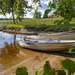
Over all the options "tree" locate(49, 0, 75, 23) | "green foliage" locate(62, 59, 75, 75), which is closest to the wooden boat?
"tree" locate(49, 0, 75, 23)

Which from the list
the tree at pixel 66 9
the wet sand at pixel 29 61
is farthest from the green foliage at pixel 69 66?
the wet sand at pixel 29 61

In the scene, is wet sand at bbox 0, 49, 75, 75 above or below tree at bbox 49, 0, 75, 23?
below

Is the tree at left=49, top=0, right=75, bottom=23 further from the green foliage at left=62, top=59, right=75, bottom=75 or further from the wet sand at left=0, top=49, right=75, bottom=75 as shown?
the wet sand at left=0, top=49, right=75, bottom=75

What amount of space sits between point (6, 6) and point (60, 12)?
4373 centimetres

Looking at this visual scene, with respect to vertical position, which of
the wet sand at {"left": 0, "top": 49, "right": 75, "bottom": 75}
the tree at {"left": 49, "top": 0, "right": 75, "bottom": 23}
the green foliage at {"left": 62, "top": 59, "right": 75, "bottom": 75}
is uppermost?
the tree at {"left": 49, "top": 0, "right": 75, "bottom": 23}

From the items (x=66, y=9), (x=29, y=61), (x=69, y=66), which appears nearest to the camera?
(x=69, y=66)

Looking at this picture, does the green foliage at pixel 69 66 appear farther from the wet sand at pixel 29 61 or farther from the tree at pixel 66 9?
the wet sand at pixel 29 61

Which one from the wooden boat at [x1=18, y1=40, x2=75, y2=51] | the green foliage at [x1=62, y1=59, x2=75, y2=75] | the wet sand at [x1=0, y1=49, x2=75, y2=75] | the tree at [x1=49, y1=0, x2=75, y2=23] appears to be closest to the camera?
the green foliage at [x1=62, y1=59, x2=75, y2=75]

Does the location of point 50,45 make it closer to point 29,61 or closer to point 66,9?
point 29,61

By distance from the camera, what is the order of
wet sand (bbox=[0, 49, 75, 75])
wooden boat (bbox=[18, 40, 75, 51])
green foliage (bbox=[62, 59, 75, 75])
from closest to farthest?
green foliage (bbox=[62, 59, 75, 75]) → wet sand (bbox=[0, 49, 75, 75]) → wooden boat (bbox=[18, 40, 75, 51])

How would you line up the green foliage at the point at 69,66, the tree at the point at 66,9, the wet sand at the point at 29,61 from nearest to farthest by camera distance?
the green foliage at the point at 69,66
the tree at the point at 66,9
the wet sand at the point at 29,61

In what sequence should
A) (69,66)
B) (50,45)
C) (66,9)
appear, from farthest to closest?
(50,45) → (66,9) → (69,66)

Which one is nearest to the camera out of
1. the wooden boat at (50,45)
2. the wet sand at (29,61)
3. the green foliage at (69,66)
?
the green foliage at (69,66)

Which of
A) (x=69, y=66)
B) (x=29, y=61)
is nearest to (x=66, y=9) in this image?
(x=69, y=66)
